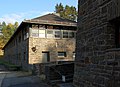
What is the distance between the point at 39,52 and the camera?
2483cm

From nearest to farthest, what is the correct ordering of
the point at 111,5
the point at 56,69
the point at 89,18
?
the point at 111,5 → the point at 89,18 → the point at 56,69

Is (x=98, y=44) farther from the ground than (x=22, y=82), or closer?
farther from the ground

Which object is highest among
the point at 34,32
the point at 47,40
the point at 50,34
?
the point at 34,32

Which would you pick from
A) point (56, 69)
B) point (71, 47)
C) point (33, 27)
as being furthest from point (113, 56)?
point (71, 47)

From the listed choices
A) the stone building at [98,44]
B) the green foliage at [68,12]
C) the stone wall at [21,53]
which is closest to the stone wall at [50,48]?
the stone wall at [21,53]

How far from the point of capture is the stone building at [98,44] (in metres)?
6.94

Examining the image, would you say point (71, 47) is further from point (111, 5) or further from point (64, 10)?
point (64, 10)

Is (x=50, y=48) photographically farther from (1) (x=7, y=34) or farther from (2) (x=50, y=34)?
(1) (x=7, y=34)

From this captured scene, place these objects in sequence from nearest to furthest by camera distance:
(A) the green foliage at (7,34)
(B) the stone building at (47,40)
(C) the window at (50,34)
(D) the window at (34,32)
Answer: (B) the stone building at (47,40) < (D) the window at (34,32) < (C) the window at (50,34) < (A) the green foliage at (7,34)

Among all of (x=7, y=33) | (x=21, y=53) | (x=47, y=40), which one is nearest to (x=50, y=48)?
(x=47, y=40)

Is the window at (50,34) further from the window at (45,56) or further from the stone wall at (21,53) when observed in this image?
the stone wall at (21,53)

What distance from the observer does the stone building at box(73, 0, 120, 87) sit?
22.8 ft

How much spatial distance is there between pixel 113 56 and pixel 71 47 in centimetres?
2038

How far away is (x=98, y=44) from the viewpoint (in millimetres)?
8094
